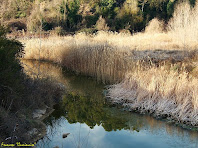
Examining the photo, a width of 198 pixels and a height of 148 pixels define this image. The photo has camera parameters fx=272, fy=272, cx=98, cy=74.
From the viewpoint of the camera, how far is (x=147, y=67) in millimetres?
8031

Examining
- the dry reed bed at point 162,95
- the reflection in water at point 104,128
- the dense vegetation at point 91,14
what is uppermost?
the dense vegetation at point 91,14

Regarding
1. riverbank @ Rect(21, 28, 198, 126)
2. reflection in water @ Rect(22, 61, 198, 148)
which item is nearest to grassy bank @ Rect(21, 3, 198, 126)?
riverbank @ Rect(21, 28, 198, 126)

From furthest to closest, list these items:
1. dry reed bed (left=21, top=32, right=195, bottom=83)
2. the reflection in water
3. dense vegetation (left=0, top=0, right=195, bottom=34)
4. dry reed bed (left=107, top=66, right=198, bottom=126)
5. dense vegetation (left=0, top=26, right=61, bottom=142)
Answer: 1. dense vegetation (left=0, top=0, right=195, bottom=34)
2. dry reed bed (left=21, top=32, right=195, bottom=83)
3. dry reed bed (left=107, top=66, right=198, bottom=126)
4. the reflection in water
5. dense vegetation (left=0, top=26, right=61, bottom=142)

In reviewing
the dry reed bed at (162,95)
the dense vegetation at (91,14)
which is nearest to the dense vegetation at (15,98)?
the dry reed bed at (162,95)

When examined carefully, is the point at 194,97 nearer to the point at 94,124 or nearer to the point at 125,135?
the point at 125,135

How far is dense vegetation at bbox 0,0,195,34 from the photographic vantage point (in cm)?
2086

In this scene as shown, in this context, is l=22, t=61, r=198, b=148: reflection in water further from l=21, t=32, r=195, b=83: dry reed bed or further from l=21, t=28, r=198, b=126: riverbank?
l=21, t=32, r=195, b=83: dry reed bed

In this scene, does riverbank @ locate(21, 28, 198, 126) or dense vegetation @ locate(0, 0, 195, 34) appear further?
dense vegetation @ locate(0, 0, 195, 34)

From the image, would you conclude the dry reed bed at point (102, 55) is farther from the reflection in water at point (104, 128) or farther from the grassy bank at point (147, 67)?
the reflection in water at point (104, 128)

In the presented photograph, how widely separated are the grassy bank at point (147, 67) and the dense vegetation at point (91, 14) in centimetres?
767

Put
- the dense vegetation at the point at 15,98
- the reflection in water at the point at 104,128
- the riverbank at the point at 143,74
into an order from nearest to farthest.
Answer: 1. the dense vegetation at the point at 15,98
2. the reflection in water at the point at 104,128
3. the riverbank at the point at 143,74

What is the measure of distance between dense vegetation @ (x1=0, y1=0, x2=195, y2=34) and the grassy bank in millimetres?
7668

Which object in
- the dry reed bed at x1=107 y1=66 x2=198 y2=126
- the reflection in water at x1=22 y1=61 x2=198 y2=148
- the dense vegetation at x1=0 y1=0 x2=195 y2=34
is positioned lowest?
the reflection in water at x1=22 y1=61 x2=198 y2=148

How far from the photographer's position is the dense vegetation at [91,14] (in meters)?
20.9
